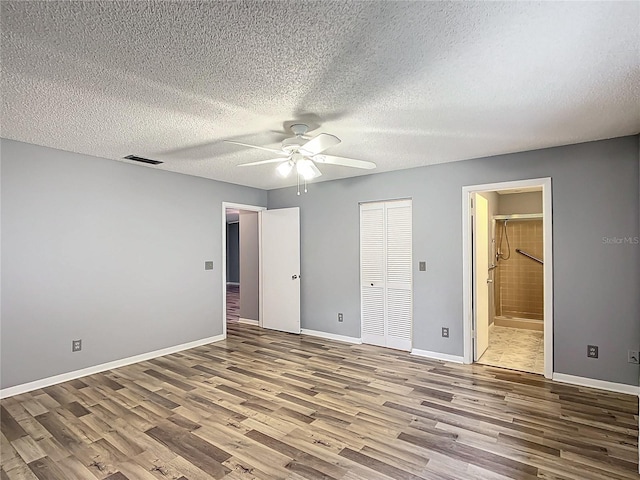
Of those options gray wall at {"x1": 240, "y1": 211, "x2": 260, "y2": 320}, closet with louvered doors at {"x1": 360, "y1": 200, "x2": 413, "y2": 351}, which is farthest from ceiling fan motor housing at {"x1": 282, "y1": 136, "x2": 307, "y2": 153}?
gray wall at {"x1": 240, "y1": 211, "x2": 260, "y2": 320}

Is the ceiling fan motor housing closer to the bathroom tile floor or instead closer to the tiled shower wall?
the bathroom tile floor

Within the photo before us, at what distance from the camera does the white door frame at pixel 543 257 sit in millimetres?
3672

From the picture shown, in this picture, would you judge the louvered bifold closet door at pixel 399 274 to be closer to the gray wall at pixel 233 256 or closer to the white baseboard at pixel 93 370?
the white baseboard at pixel 93 370

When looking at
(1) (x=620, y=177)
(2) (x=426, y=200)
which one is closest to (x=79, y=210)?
(2) (x=426, y=200)

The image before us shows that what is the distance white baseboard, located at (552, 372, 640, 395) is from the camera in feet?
10.7

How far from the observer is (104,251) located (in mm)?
4039

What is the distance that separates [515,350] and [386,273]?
2041 mm

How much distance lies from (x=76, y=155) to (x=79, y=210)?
2.01ft

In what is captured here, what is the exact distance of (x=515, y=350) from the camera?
15.6 feet

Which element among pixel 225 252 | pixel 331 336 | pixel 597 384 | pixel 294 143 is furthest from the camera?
pixel 225 252

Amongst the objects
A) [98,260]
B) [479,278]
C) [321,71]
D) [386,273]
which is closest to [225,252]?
[98,260]

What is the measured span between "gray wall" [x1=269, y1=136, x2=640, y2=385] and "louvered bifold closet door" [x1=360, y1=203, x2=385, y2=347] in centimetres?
12

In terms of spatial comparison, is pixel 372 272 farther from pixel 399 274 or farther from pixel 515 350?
pixel 515 350

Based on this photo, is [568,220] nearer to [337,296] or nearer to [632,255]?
[632,255]
